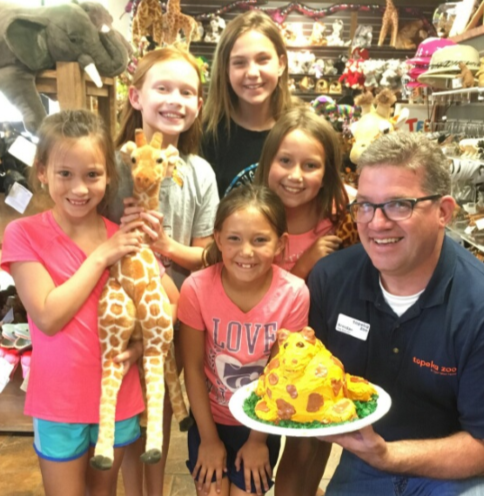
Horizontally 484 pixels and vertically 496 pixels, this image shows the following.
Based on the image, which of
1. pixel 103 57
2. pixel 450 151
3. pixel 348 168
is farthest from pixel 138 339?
pixel 348 168

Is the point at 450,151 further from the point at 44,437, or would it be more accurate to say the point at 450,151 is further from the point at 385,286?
the point at 44,437

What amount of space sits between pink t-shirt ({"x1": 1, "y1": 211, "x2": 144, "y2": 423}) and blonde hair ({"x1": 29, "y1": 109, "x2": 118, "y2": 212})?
19 centimetres

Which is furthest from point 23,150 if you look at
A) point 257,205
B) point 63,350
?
point 257,205

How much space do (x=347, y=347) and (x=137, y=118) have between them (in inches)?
42.1

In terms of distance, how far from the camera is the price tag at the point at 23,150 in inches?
76.3

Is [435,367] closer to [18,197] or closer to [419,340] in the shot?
[419,340]

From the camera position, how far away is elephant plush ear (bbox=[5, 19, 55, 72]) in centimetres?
204

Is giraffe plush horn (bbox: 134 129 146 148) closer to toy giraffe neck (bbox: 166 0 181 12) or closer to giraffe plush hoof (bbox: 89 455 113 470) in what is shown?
giraffe plush hoof (bbox: 89 455 113 470)

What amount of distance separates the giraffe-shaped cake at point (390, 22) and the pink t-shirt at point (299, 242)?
5805 mm

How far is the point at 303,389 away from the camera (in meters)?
1.29

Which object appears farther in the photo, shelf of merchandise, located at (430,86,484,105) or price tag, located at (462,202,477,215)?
shelf of merchandise, located at (430,86,484,105)

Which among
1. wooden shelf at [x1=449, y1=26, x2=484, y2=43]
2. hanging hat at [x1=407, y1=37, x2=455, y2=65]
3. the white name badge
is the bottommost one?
the white name badge

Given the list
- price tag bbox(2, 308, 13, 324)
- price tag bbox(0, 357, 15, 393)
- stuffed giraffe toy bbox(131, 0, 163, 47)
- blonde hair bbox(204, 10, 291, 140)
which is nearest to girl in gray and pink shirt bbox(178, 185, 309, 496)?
blonde hair bbox(204, 10, 291, 140)

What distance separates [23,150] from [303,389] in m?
1.33
